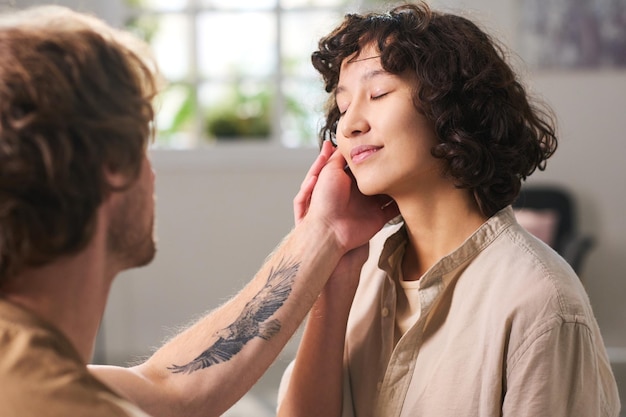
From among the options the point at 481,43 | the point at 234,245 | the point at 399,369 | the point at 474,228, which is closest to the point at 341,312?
the point at 399,369

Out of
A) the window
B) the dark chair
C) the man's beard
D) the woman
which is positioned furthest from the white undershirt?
the window

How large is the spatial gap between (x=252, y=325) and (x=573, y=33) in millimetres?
4337

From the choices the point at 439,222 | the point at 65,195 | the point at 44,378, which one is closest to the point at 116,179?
the point at 65,195

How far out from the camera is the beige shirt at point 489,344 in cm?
130

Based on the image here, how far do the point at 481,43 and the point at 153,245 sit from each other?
0.74 meters

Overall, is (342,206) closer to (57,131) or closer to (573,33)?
(57,131)

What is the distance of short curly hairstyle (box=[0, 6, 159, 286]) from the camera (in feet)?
3.02

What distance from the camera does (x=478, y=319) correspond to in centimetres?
142

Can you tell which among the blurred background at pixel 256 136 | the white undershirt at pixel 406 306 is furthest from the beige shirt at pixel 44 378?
the blurred background at pixel 256 136

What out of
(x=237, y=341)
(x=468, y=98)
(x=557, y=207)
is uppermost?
(x=468, y=98)

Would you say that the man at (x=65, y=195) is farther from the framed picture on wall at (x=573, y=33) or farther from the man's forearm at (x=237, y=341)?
the framed picture on wall at (x=573, y=33)

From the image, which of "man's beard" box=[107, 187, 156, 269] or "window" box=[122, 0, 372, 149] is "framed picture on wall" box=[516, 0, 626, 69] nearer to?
"window" box=[122, 0, 372, 149]

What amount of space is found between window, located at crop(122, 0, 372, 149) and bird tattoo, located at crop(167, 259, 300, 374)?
13.0 feet

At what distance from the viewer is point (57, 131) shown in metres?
0.93
